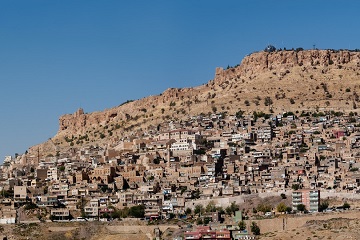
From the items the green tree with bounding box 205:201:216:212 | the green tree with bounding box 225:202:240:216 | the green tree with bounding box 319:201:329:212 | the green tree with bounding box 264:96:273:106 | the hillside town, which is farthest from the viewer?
the green tree with bounding box 264:96:273:106

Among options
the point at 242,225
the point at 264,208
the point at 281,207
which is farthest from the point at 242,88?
the point at 242,225

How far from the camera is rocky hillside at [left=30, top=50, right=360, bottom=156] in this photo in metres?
110

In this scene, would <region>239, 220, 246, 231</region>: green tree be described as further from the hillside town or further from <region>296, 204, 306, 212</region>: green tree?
<region>296, 204, 306, 212</region>: green tree

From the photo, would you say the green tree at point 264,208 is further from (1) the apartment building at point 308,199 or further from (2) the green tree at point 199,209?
(2) the green tree at point 199,209

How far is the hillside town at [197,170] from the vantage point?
246 feet

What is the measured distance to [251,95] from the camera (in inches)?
4441

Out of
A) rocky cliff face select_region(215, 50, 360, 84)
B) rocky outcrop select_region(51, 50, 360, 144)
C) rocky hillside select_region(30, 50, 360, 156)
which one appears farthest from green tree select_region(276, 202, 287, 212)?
rocky cliff face select_region(215, 50, 360, 84)

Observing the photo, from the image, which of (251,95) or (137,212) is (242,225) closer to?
(137,212)

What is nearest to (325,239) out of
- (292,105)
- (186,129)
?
(186,129)

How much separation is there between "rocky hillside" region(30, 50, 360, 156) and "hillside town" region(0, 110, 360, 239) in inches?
187

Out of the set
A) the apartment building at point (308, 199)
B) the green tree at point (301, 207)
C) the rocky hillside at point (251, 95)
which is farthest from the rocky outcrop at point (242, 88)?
the green tree at point (301, 207)

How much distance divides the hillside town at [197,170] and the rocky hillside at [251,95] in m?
4.76

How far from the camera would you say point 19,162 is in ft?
356

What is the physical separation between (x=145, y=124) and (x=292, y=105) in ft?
54.6
